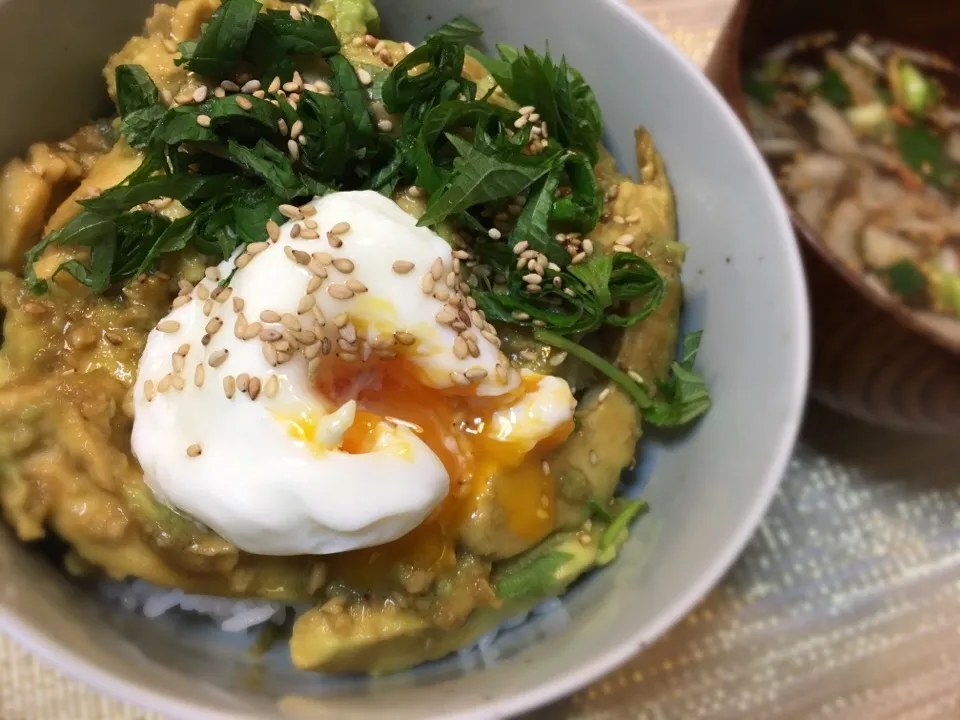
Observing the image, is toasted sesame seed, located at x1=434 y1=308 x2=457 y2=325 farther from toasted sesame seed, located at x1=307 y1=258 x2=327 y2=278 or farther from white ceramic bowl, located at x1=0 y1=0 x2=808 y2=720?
white ceramic bowl, located at x1=0 y1=0 x2=808 y2=720

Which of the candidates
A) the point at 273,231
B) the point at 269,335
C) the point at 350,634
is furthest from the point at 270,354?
the point at 350,634

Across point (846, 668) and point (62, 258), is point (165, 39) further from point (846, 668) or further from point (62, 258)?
point (846, 668)

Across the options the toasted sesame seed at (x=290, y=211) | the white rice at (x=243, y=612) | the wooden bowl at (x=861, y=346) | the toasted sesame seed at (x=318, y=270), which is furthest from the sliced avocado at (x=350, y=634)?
the wooden bowl at (x=861, y=346)

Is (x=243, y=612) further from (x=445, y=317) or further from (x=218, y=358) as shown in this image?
(x=445, y=317)

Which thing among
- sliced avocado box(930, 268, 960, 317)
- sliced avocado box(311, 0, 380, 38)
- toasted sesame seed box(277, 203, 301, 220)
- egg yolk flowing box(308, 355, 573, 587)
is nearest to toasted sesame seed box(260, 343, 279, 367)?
egg yolk flowing box(308, 355, 573, 587)

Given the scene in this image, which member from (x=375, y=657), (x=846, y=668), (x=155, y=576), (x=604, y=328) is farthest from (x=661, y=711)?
(x=155, y=576)

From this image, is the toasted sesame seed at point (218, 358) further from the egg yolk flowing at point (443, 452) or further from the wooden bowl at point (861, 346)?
the wooden bowl at point (861, 346)
